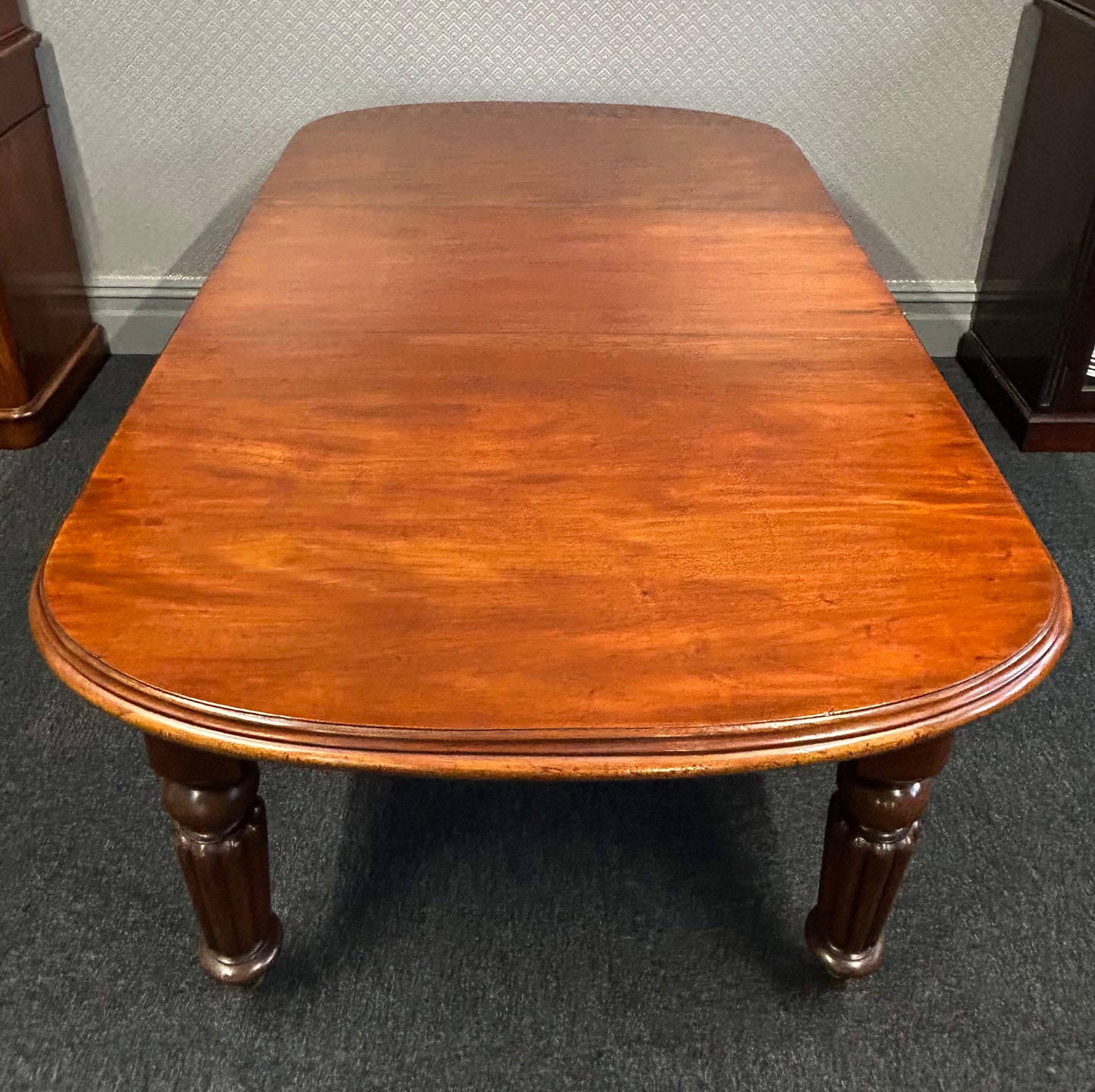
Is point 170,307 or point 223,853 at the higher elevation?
point 223,853

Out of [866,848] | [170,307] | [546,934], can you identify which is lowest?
[546,934]

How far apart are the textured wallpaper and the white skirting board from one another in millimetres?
123

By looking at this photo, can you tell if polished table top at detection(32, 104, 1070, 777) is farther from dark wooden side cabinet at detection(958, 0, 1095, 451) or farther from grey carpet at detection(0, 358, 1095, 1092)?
dark wooden side cabinet at detection(958, 0, 1095, 451)

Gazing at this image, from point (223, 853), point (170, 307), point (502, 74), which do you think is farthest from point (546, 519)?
point (170, 307)

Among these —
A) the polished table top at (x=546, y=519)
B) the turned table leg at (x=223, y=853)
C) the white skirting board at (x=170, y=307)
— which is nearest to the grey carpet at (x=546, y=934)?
the turned table leg at (x=223, y=853)

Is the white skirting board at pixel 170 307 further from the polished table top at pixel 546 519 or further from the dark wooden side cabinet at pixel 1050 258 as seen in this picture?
the polished table top at pixel 546 519

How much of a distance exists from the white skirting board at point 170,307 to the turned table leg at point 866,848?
4.41 feet

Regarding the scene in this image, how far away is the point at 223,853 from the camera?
2.80 feet

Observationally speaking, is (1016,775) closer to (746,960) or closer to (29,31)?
(746,960)

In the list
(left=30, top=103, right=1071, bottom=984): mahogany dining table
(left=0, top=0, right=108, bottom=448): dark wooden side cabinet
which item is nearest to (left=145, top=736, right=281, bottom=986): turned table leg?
(left=30, top=103, right=1071, bottom=984): mahogany dining table

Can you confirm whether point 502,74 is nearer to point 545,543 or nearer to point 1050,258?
point 1050,258

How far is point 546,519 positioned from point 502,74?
4.14ft

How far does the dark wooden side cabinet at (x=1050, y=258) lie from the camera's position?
1.65m

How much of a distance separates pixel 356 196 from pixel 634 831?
824 mm
